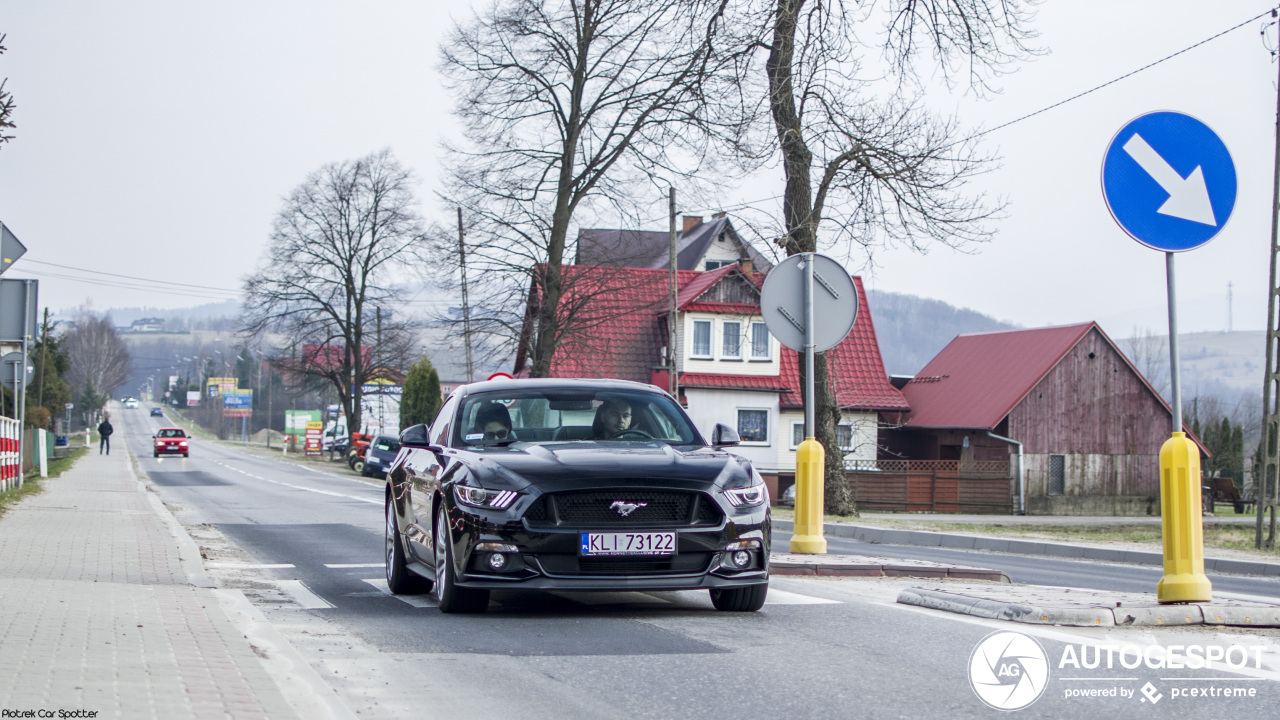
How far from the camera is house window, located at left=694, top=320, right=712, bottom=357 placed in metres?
48.3

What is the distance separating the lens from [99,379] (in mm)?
152000

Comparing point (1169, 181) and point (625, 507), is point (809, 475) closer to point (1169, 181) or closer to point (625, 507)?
point (625, 507)

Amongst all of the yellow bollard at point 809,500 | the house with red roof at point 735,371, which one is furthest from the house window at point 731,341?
the yellow bollard at point 809,500

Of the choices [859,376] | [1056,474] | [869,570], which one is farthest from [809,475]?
[859,376]

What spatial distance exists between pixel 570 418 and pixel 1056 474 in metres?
41.0

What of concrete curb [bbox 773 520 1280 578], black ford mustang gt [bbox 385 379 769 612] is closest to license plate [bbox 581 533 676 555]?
black ford mustang gt [bbox 385 379 769 612]

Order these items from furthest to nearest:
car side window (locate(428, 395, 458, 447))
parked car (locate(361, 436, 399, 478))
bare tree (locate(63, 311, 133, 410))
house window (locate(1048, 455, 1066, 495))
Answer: bare tree (locate(63, 311, 133, 410))
parked car (locate(361, 436, 399, 478))
house window (locate(1048, 455, 1066, 495))
car side window (locate(428, 395, 458, 447))

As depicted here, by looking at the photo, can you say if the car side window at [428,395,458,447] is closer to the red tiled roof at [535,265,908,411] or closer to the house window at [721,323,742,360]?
the red tiled roof at [535,265,908,411]

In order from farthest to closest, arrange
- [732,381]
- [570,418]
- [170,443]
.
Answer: [170,443] → [732,381] → [570,418]

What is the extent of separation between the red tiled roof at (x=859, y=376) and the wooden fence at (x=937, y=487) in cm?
428

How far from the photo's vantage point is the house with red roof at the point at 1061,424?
46.1m

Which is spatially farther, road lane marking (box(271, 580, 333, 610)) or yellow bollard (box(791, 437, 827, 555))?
yellow bollard (box(791, 437, 827, 555))

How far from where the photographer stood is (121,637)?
6.35m

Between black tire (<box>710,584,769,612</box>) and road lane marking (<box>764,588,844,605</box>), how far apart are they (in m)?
0.35
